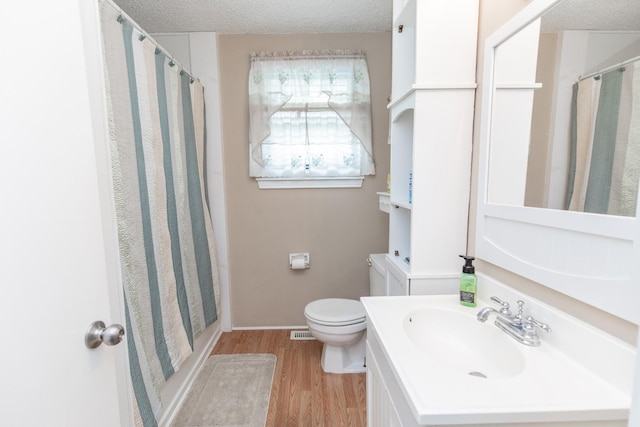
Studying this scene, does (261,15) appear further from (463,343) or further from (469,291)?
(463,343)

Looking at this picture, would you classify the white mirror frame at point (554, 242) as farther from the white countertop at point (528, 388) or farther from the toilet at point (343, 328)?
the toilet at point (343, 328)

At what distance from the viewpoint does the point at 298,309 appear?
2559 millimetres

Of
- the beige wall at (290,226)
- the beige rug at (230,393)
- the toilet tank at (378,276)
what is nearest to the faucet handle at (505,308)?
the toilet tank at (378,276)

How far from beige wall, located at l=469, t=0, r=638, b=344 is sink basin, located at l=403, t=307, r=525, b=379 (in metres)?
0.17

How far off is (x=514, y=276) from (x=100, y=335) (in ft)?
4.11

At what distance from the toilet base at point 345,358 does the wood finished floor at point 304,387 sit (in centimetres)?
4

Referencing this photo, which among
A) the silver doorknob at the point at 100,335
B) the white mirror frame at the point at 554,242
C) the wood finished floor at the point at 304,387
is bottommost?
the wood finished floor at the point at 304,387

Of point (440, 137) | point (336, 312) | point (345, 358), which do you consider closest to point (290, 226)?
point (336, 312)

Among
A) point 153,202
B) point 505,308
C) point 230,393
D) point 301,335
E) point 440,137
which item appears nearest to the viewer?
point 505,308

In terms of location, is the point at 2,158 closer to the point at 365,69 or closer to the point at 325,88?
the point at 325,88

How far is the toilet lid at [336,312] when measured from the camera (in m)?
1.87

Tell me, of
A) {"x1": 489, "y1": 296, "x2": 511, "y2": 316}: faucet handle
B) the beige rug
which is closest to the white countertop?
{"x1": 489, "y1": 296, "x2": 511, "y2": 316}: faucet handle

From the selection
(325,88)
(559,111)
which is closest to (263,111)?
(325,88)

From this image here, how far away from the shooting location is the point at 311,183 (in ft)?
7.98
